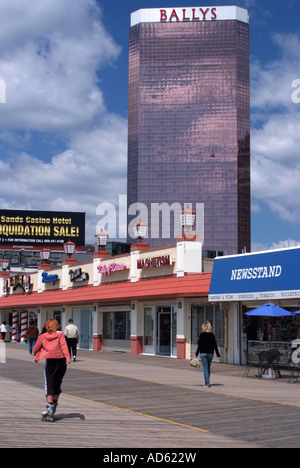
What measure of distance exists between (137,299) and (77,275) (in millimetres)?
8043

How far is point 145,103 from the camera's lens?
161m

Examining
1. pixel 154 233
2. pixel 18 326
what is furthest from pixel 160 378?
pixel 154 233

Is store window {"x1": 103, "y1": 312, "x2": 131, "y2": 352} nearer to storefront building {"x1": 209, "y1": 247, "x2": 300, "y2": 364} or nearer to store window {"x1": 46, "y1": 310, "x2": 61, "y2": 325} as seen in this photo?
store window {"x1": 46, "y1": 310, "x2": 61, "y2": 325}

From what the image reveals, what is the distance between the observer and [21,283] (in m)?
49.0

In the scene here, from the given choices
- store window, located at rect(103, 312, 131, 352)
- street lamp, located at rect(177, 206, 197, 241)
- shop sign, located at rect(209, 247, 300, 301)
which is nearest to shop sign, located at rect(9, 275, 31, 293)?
store window, located at rect(103, 312, 131, 352)

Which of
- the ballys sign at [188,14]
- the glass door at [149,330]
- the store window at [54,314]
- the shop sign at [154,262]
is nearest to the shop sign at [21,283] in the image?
the store window at [54,314]

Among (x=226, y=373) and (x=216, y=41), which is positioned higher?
(x=216, y=41)

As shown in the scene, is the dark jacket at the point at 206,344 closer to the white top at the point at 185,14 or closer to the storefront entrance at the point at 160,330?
the storefront entrance at the point at 160,330

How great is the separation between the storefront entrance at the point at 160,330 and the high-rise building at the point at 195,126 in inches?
4620

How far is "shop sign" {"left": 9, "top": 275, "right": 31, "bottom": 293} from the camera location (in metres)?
47.5

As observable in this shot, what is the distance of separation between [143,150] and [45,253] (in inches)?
4561

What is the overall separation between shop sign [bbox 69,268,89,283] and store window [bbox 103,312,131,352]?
2.84 m

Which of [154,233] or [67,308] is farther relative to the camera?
[154,233]
